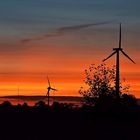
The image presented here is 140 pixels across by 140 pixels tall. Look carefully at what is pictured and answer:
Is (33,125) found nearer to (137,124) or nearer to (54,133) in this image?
(54,133)

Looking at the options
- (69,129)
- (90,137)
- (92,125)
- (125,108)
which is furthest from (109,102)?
(90,137)

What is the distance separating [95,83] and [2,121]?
139ft

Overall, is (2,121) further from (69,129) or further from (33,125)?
(69,129)

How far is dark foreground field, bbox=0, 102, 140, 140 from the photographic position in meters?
68.1

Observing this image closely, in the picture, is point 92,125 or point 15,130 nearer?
point 15,130

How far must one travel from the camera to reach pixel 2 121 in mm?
82625

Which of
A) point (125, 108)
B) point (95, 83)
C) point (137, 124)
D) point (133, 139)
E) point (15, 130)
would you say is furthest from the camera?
point (95, 83)

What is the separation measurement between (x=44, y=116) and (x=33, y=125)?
13777 millimetres

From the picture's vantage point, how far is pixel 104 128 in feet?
257

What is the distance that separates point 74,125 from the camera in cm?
8044

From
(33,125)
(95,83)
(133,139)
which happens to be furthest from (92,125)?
(95,83)

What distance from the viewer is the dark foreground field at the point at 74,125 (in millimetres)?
68125

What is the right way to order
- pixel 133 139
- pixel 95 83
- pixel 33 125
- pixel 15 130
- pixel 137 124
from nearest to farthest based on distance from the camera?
1. pixel 133 139
2. pixel 15 130
3. pixel 33 125
4. pixel 137 124
5. pixel 95 83

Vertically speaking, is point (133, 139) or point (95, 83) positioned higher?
point (95, 83)
